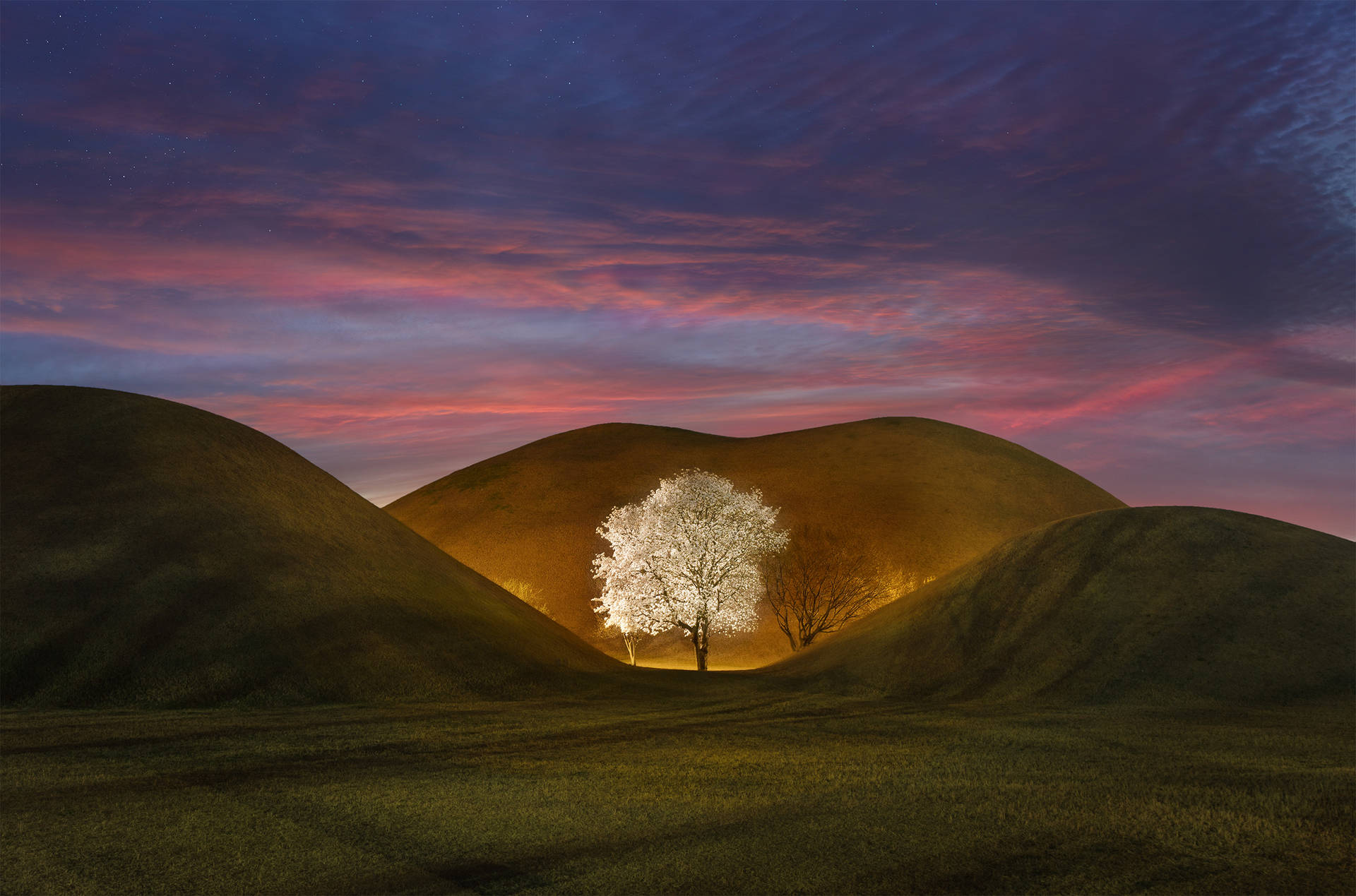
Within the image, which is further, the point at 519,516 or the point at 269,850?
the point at 519,516

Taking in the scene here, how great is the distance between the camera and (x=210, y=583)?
43.2 m

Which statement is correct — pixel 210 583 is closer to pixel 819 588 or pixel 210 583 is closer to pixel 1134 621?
pixel 1134 621

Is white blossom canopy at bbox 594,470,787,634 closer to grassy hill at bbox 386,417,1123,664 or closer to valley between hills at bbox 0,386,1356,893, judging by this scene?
valley between hills at bbox 0,386,1356,893

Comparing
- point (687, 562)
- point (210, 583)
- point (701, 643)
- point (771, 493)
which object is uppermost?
point (771, 493)

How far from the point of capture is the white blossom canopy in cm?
6391

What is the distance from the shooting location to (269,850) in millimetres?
14984

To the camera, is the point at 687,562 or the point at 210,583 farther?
the point at 687,562

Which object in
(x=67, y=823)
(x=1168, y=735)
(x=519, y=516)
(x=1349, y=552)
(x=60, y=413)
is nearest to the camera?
(x=67, y=823)

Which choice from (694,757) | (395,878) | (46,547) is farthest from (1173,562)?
(46,547)

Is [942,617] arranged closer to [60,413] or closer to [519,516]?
[60,413]

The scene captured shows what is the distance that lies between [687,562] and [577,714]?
3084 cm

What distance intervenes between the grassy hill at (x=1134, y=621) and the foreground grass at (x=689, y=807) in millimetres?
5060

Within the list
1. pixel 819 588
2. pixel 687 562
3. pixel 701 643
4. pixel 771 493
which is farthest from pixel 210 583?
pixel 771 493

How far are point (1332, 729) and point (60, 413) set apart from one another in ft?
207
